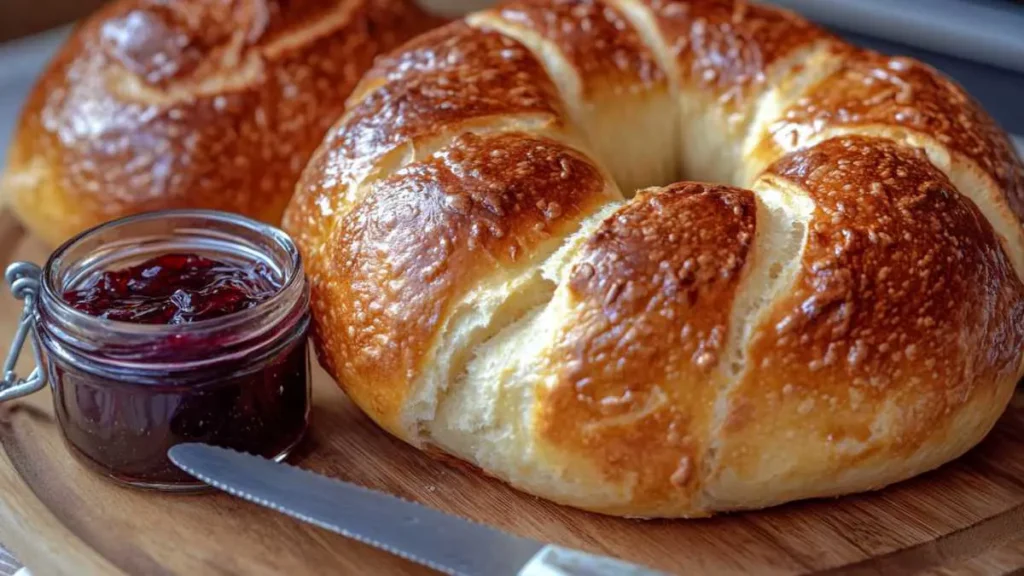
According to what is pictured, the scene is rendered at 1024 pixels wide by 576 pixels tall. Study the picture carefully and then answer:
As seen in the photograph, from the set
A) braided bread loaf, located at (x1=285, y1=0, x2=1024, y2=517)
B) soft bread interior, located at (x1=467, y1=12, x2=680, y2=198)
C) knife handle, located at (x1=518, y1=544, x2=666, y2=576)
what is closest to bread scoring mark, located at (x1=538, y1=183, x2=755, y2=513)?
braided bread loaf, located at (x1=285, y1=0, x2=1024, y2=517)

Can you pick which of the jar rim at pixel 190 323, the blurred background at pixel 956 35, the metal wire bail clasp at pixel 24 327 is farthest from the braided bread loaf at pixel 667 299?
the blurred background at pixel 956 35

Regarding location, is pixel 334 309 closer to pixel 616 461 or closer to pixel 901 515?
pixel 616 461

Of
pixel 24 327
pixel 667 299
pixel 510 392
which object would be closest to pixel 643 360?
pixel 667 299

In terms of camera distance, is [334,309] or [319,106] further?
[319,106]

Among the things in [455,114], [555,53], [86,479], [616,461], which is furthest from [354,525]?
[555,53]

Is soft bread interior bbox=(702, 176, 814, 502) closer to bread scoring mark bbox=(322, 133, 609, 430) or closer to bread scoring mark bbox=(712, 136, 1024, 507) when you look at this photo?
bread scoring mark bbox=(712, 136, 1024, 507)

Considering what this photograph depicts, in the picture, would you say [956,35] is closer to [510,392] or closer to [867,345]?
[867,345]

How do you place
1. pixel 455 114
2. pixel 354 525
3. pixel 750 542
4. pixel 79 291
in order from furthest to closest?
pixel 455 114, pixel 79 291, pixel 750 542, pixel 354 525
